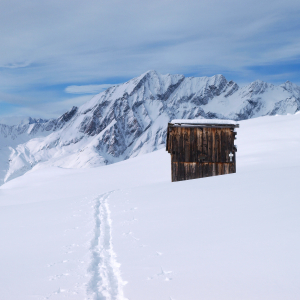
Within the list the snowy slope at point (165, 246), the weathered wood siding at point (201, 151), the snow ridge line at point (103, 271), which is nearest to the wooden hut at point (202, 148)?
the weathered wood siding at point (201, 151)

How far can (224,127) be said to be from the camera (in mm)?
20875

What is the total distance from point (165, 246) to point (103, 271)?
1514 millimetres

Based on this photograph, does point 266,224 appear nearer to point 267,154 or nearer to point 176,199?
point 176,199

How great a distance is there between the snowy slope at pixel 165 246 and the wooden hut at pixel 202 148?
880 centimetres

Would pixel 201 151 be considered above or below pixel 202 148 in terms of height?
below

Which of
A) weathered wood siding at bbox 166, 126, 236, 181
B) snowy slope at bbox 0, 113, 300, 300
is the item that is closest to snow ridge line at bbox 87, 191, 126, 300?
snowy slope at bbox 0, 113, 300, 300

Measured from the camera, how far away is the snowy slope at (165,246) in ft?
14.6

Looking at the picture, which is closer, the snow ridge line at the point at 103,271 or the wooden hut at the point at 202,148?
the snow ridge line at the point at 103,271

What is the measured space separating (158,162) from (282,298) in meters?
33.5

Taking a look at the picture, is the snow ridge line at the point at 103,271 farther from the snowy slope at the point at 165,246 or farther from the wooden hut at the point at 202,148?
the wooden hut at the point at 202,148

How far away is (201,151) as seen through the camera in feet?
69.5

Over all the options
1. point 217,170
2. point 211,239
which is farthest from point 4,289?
point 217,170

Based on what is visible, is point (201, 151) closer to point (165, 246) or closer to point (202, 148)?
point (202, 148)

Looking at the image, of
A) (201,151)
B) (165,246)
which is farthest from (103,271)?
(201,151)
